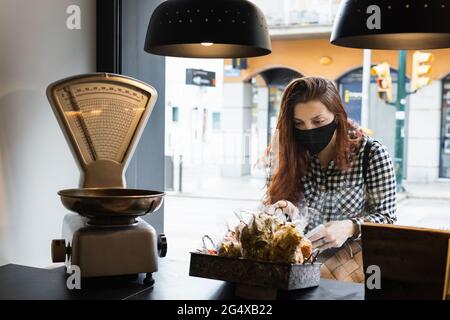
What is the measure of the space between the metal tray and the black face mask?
88 centimetres

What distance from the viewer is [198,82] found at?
768cm

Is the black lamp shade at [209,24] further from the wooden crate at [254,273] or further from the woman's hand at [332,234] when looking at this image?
the woman's hand at [332,234]

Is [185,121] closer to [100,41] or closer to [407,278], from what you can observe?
[100,41]

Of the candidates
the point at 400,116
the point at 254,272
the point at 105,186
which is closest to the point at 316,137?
the point at 105,186

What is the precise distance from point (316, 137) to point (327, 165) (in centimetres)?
13

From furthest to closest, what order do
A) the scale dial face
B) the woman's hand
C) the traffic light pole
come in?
the traffic light pole, the woman's hand, the scale dial face

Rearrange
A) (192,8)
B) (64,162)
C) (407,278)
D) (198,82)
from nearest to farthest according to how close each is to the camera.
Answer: (407,278) < (192,8) < (64,162) < (198,82)

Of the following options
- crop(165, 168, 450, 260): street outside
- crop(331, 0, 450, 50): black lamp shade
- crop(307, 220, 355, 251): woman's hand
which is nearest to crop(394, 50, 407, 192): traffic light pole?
crop(165, 168, 450, 260): street outside

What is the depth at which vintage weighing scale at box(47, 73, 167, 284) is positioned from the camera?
155 cm

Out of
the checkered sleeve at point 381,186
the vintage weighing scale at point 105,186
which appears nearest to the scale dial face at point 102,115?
the vintage weighing scale at point 105,186

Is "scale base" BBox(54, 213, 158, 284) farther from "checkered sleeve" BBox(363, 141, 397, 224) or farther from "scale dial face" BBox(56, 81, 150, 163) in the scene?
"checkered sleeve" BBox(363, 141, 397, 224)

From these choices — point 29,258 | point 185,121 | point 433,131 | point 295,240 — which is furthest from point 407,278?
point 185,121
